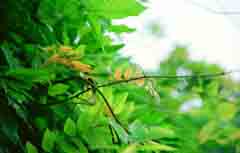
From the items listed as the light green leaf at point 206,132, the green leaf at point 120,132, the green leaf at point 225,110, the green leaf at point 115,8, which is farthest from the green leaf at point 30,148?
the green leaf at point 225,110

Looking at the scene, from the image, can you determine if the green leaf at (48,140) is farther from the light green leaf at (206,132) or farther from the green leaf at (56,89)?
the light green leaf at (206,132)

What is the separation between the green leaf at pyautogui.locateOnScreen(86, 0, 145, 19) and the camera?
27.0 inches

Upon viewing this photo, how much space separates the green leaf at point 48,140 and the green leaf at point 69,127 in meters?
0.02

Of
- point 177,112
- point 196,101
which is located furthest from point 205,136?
point 196,101

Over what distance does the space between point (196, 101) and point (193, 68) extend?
485 mm

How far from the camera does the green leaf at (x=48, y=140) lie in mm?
642

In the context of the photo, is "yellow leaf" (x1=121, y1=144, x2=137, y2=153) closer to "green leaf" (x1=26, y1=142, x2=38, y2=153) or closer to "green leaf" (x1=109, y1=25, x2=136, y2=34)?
"green leaf" (x1=26, y1=142, x2=38, y2=153)

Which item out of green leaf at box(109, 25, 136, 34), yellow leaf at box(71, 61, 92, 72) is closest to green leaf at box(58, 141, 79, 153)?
yellow leaf at box(71, 61, 92, 72)

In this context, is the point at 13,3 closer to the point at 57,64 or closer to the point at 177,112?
the point at 57,64

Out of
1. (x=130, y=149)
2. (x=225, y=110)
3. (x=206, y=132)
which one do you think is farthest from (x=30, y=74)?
(x=225, y=110)

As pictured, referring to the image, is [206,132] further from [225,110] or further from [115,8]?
[115,8]

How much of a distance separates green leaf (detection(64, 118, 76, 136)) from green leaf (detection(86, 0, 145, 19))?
0.17 metres

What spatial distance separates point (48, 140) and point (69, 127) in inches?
1.4

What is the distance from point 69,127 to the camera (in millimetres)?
662
